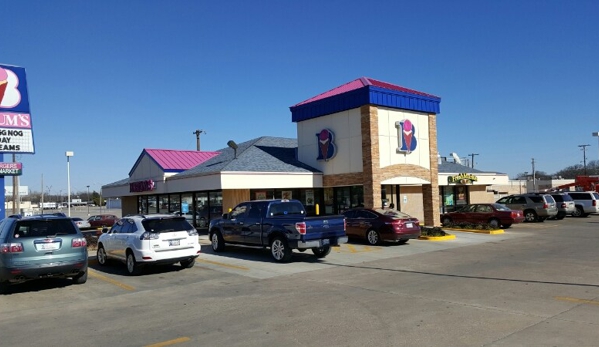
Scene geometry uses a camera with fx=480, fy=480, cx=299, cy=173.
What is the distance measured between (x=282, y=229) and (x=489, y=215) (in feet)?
48.7

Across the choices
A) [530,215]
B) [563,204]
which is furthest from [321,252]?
[563,204]

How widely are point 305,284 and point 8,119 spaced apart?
14.7 metres

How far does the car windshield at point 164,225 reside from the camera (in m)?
12.5

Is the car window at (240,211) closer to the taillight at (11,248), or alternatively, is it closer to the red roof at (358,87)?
the taillight at (11,248)

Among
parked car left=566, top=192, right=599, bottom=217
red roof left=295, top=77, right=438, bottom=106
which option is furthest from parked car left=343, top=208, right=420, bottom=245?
parked car left=566, top=192, right=599, bottom=217

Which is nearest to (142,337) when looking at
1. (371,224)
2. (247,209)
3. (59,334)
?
(59,334)

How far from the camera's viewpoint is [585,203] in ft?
112

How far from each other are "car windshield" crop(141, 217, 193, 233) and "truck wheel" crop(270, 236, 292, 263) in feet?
8.83

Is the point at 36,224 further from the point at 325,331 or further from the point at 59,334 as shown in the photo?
the point at 325,331

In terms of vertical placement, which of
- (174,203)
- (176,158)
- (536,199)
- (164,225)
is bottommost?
(536,199)

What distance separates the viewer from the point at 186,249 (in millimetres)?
12781

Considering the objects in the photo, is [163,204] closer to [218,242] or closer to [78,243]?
[218,242]

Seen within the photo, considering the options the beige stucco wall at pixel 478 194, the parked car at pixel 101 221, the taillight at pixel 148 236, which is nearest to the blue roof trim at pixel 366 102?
the beige stucco wall at pixel 478 194

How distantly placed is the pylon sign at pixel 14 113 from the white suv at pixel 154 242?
8471mm
